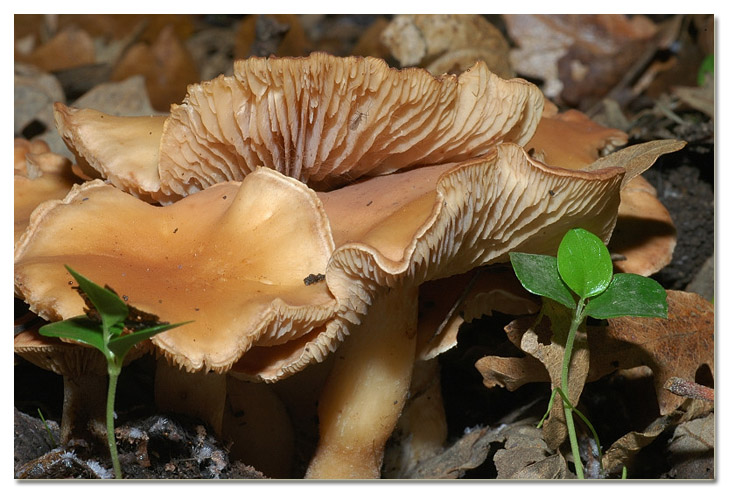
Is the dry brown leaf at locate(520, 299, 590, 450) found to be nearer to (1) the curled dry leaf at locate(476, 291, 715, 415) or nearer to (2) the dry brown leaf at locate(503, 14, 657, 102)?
(1) the curled dry leaf at locate(476, 291, 715, 415)

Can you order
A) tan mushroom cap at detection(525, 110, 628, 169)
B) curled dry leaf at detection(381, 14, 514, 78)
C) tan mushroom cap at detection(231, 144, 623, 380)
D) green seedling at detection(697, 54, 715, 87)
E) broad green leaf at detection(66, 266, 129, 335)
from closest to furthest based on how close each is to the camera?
broad green leaf at detection(66, 266, 129, 335) → tan mushroom cap at detection(231, 144, 623, 380) → tan mushroom cap at detection(525, 110, 628, 169) → green seedling at detection(697, 54, 715, 87) → curled dry leaf at detection(381, 14, 514, 78)

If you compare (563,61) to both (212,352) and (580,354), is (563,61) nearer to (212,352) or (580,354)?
(580,354)

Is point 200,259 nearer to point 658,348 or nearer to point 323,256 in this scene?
point 323,256

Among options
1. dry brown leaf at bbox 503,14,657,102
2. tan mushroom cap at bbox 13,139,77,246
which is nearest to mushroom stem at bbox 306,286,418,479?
tan mushroom cap at bbox 13,139,77,246

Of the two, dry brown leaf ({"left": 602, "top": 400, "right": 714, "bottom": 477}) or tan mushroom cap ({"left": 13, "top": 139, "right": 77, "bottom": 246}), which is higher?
tan mushroom cap ({"left": 13, "top": 139, "right": 77, "bottom": 246})

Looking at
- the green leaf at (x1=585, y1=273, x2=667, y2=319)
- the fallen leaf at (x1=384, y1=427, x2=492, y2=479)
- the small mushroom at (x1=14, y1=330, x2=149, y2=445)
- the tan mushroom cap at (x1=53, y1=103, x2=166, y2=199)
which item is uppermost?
the tan mushroom cap at (x1=53, y1=103, x2=166, y2=199)

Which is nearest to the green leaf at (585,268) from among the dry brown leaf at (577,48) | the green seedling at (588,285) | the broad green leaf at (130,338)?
the green seedling at (588,285)
